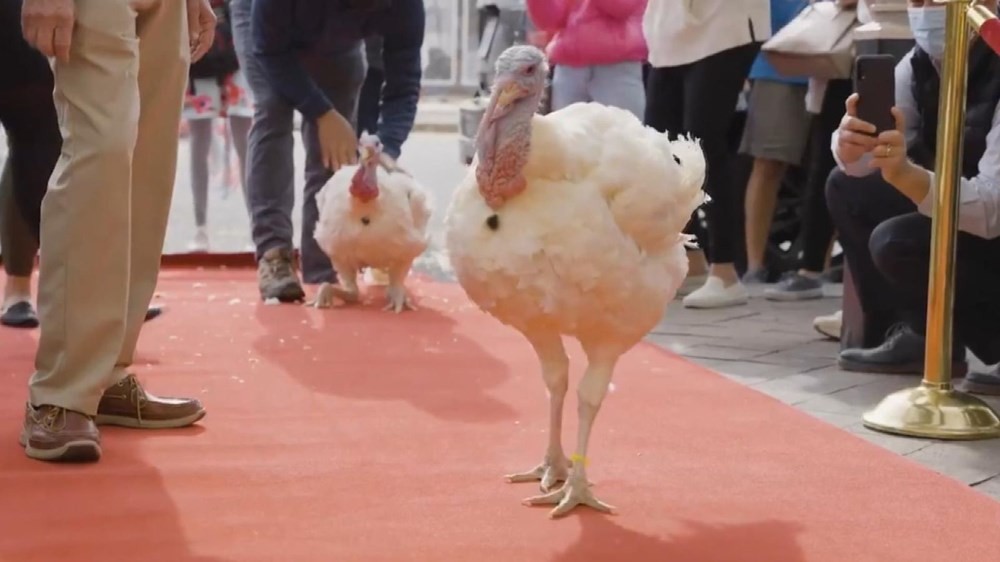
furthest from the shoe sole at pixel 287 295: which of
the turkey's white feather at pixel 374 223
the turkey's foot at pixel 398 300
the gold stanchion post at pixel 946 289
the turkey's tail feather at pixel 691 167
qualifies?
the turkey's tail feather at pixel 691 167

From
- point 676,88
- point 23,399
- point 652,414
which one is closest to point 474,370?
point 652,414

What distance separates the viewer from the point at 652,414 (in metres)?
3.44

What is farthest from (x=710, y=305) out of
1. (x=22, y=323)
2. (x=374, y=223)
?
(x=22, y=323)

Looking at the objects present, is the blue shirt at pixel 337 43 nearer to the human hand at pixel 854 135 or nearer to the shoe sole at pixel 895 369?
the shoe sole at pixel 895 369

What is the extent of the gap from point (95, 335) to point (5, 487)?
0.35 meters

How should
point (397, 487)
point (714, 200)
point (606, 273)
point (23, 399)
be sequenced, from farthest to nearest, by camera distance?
point (714, 200) < point (23, 399) < point (397, 487) < point (606, 273)

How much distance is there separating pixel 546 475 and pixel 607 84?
317cm

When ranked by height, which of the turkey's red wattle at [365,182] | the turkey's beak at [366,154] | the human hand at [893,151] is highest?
the human hand at [893,151]

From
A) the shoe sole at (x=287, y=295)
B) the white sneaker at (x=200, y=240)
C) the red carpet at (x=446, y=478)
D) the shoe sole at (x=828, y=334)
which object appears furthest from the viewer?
the white sneaker at (x=200, y=240)

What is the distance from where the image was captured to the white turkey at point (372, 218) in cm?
489

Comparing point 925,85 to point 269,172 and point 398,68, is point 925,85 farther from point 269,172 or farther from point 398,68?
point 269,172

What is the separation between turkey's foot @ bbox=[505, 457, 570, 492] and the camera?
2.74 metres

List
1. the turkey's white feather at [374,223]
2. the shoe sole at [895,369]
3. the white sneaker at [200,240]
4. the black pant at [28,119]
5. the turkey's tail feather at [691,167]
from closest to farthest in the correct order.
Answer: the turkey's tail feather at [691,167] → the black pant at [28,119] → the shoe sole at [895,369] → the turkey's white feather at [374,223] → the white sneaker at [200,240]

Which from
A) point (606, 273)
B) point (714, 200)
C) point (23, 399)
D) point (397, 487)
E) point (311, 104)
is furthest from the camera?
point (714, 200)
